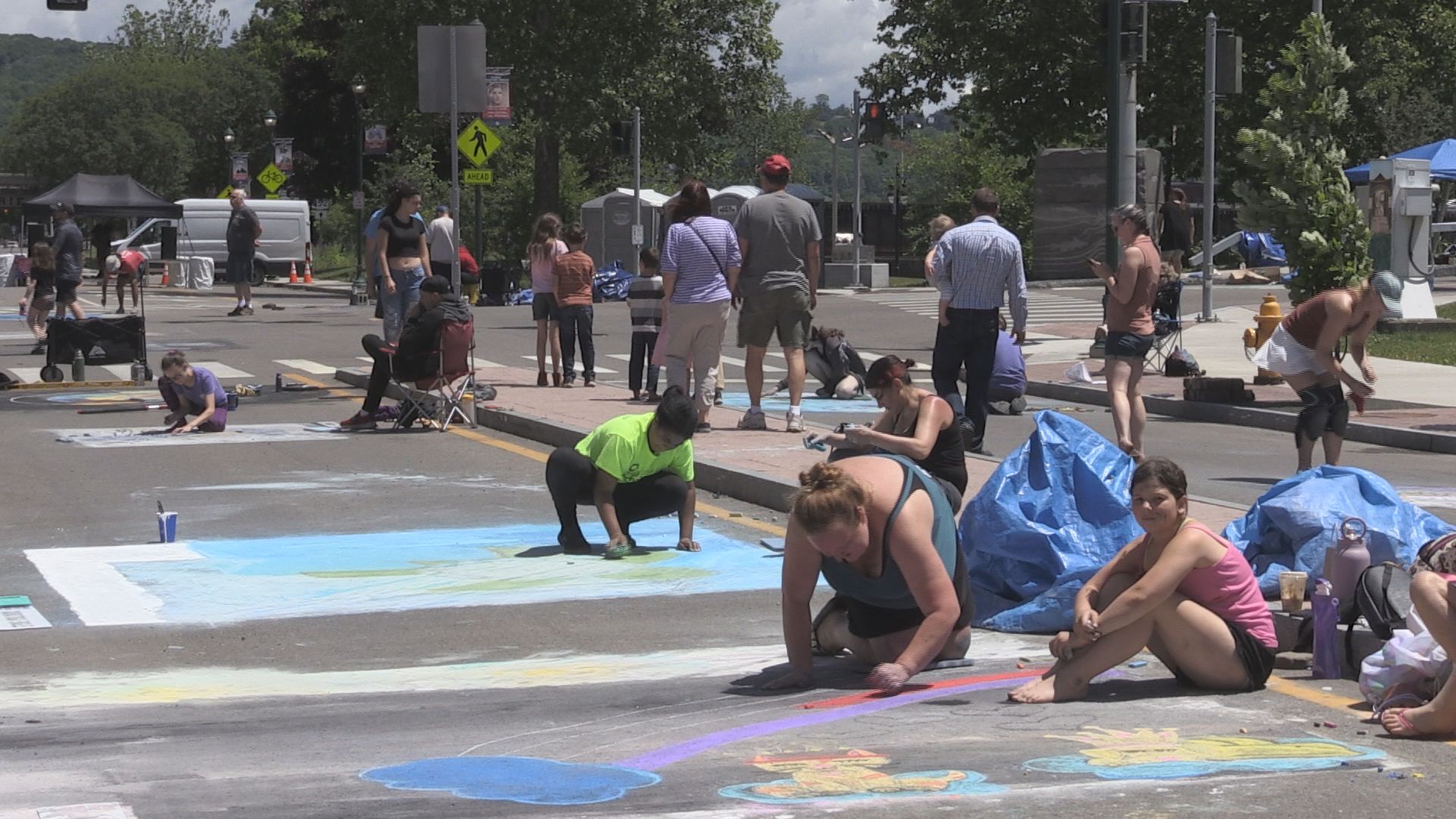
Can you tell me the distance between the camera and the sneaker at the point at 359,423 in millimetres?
15992

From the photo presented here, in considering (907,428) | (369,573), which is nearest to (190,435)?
(369,573)

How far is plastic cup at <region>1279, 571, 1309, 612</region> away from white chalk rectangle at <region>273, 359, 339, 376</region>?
1595cm

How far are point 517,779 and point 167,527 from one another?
5301mm

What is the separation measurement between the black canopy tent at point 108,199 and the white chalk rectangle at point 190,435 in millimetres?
25898

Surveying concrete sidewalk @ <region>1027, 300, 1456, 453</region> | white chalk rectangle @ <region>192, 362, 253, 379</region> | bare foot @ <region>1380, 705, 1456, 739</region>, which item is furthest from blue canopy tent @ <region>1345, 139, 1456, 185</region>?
bare foot @ <region>1380, 705, 1456, 739</region>

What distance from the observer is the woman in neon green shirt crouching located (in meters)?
9.38

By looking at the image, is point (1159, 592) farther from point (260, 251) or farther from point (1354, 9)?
point (260, 251)

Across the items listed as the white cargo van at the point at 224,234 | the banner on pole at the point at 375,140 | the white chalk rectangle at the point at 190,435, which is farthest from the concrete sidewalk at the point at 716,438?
the white cargo van at the point at 224,234

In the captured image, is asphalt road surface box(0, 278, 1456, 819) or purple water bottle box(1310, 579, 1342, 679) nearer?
asphalt road surface box(0, 278, 1456, 819)

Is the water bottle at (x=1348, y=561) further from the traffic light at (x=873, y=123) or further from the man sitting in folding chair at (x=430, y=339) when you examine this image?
the traffic light at (x=873, y=123)

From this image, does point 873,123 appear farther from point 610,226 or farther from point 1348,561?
point 1348,561

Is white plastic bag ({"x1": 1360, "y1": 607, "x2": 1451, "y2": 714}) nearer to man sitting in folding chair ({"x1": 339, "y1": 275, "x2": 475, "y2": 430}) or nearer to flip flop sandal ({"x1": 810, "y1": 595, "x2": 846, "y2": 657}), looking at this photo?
flip flop sandal ({"x1": 810, "y1": 595, "x2": 846, "y2": 657})

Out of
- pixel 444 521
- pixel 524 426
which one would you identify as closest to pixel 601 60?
pixel 524 426

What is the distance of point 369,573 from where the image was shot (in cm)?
948
